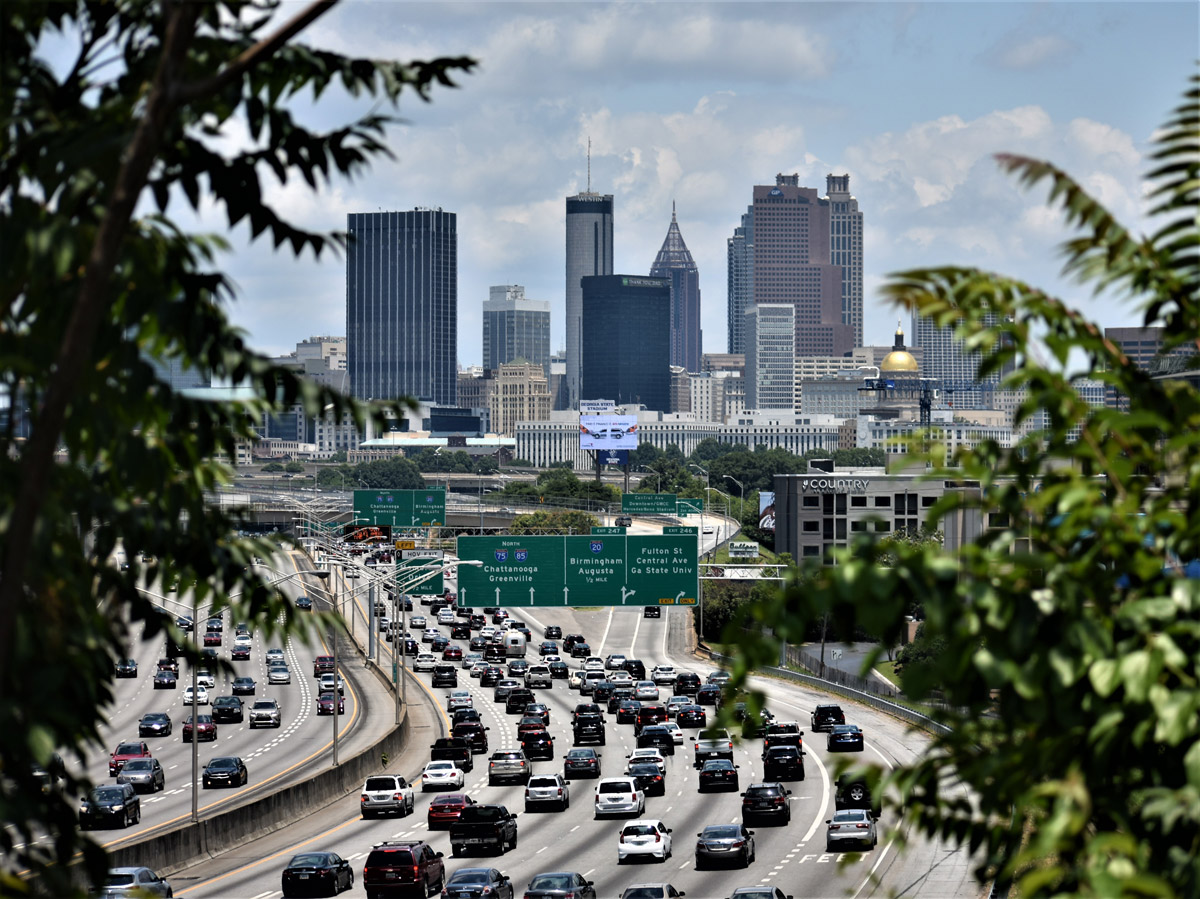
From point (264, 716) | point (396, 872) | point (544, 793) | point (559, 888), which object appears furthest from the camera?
point (264, 716)

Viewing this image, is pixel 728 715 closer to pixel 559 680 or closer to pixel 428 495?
pixel 559 680

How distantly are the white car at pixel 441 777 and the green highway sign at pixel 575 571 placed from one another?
77.2 ft

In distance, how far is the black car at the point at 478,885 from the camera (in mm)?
35438

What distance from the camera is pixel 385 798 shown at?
54.3 metres

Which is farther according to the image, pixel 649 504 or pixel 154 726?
pixel 649 504

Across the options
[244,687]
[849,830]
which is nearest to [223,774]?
[849,830]

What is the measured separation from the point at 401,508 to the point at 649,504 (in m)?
35.0

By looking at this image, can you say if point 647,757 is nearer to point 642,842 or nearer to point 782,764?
point 782,764

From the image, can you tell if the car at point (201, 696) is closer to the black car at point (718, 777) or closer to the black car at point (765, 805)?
the black car at point (718, 777)

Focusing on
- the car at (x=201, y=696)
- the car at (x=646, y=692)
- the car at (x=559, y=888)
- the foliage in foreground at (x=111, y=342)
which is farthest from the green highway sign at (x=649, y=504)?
the foliage in foreground at (x=111, y=342)

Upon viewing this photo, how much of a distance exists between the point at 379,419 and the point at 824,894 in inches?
1210

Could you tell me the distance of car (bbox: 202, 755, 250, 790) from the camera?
195 ft

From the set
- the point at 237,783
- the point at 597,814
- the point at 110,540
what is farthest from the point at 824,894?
the point at 110,540

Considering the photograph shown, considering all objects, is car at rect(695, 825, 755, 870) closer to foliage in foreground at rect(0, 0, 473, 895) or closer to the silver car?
the silver car
